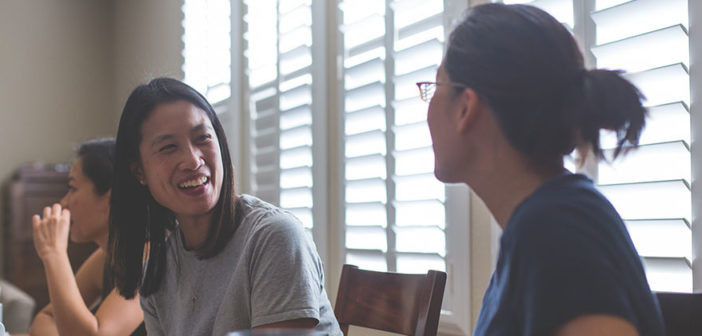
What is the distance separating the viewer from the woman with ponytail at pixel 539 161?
0.72m

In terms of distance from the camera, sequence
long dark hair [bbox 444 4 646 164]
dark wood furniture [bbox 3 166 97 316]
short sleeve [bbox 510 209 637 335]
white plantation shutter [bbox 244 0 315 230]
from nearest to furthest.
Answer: short sleeve [bbox 510 209 637 335], long dark hair [bbox 444 4 646 164], white plantation shutter [bbox 244 0 315 230], dark wood furniture [bbox 3 166 97 316]

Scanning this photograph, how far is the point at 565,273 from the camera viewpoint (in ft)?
2.34

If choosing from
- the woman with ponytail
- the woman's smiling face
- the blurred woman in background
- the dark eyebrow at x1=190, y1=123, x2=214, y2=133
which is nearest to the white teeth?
the woman's smiling face

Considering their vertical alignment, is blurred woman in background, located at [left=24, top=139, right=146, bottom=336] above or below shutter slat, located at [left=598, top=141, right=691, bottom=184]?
below

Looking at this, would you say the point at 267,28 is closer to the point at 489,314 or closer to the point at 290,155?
the point at 290,155

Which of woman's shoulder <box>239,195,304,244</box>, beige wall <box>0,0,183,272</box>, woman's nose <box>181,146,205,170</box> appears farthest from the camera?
beige wall <box>0,0,183,272</box>

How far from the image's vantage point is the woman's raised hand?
2244 mm

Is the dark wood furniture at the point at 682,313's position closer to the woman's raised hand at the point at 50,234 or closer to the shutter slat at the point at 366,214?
the shutter slat at the point at 366,214

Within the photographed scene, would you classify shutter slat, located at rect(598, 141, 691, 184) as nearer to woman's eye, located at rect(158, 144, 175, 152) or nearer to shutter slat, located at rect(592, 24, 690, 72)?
shutter slat, located at rect(592, 24, 690, 72)

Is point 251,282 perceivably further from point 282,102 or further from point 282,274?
point 282,102

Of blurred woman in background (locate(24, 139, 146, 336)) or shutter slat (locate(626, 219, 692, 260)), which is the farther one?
blurred woman in background (locate(24, 139, 146, 336))

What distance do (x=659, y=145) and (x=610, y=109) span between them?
0.56 m

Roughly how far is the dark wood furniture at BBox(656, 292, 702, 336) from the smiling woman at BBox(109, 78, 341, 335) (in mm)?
630

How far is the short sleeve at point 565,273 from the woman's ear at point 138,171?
3.78ft
